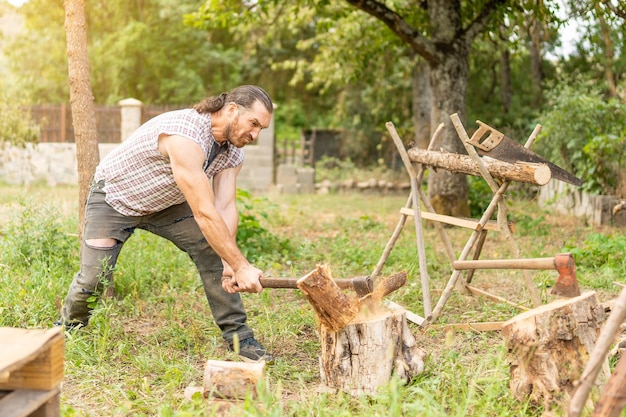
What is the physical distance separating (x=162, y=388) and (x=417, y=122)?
10.9 meters

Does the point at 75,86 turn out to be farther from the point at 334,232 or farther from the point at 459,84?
the point at 459,84

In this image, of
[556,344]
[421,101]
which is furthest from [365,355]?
[421,101]

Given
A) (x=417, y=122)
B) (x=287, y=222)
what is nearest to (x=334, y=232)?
(x=287, y=222)

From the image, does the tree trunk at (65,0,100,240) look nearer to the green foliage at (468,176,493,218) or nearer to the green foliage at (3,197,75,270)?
the green foliage at (3,197,75,270)

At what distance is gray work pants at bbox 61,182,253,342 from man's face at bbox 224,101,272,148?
665 mm

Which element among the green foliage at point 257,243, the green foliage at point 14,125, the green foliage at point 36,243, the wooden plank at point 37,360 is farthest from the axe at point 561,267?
the green foliage at point 14,125

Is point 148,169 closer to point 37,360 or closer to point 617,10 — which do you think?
point 37,360

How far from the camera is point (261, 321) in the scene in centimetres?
480

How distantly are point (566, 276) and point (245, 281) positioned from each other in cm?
167

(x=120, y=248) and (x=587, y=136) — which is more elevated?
(x=587, y=136)

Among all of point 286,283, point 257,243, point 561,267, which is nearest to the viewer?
point 561,267

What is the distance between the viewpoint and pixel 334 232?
30.6ft

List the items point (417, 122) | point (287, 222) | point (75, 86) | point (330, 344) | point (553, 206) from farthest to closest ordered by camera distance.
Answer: point (417, 122)
point (553, 206)
point (287, 222)
point (75, 86)
point (330, 344)

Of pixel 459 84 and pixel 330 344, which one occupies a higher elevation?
pixel 459 84
